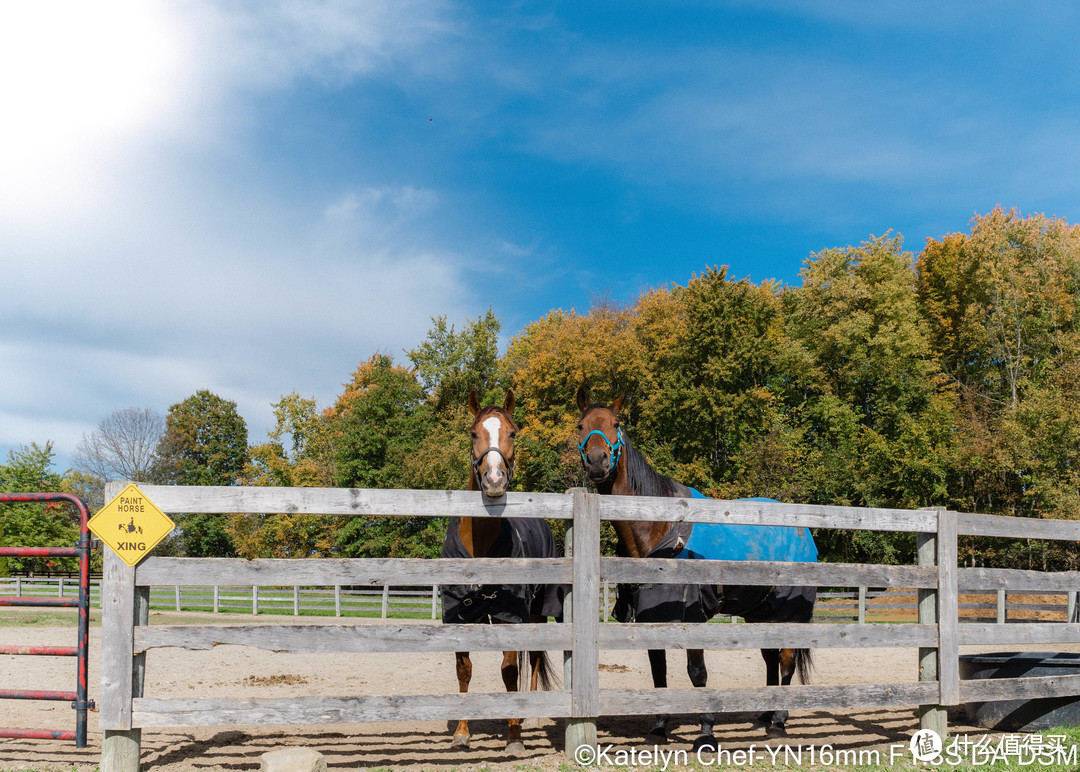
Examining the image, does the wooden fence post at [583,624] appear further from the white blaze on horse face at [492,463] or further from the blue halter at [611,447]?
the blue halter at [611,447]

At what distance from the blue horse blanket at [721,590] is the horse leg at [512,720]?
0.94 meters

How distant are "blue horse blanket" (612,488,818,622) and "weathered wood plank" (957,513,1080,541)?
4.64 feet

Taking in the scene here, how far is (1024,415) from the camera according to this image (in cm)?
2822

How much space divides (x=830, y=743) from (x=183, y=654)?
10.3 m

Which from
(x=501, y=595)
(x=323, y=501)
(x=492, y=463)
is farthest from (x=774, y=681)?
(x=323, y=501)

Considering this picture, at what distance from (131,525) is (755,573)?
4144 millimetres

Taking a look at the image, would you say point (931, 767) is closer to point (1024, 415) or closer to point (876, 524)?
point (876, 524)

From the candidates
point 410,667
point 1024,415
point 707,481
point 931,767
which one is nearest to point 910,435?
point 1024,415

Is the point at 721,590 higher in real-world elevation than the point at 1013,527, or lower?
lower

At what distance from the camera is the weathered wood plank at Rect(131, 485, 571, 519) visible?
4.62 m

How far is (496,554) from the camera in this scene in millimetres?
5555

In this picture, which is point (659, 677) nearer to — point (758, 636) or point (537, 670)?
point (537, 670)

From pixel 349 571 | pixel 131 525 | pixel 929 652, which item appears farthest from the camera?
pixel 929 652

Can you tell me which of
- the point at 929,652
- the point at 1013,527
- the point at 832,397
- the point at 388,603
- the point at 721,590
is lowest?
the point at 388,603
